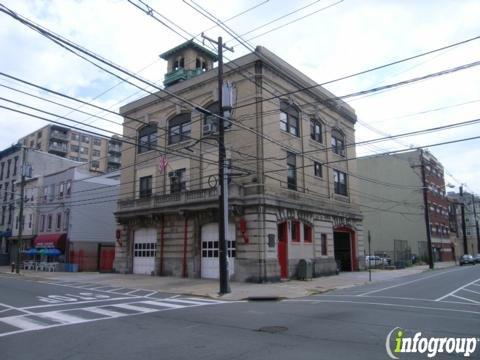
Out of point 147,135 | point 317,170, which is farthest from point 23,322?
point 147,135

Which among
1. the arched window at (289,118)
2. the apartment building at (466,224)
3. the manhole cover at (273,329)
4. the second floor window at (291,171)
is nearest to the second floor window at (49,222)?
the second floor window at (291,171)

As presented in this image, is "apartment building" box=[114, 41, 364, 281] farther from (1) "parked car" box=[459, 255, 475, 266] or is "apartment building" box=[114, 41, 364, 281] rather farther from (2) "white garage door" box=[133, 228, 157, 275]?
(1) "parked car" box=[459, 255, 475, 266]

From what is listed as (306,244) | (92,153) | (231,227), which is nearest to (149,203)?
(231,227)

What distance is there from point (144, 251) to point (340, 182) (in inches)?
659

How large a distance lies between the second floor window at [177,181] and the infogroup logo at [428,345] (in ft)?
73.9

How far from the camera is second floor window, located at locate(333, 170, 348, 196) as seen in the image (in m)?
34.6

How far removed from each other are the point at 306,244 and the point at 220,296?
11843mm

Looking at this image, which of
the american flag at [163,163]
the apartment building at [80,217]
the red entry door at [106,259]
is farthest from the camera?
the apartment building at [80,217]

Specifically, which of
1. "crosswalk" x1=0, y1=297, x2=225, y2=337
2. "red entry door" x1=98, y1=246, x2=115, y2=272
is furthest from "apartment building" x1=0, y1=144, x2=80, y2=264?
"crosswalk" x1=0, y1=297, x2=225, y2=337

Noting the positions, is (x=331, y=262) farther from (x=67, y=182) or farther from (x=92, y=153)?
(x=92, y=153)

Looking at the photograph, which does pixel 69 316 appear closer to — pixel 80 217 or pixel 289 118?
pixel 289 118

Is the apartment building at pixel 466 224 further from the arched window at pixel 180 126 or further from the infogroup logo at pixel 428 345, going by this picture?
the infogroup logo at pixel 428 345

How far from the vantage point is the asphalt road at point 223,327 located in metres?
7.98

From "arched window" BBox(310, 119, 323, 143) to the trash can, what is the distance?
10.2m
